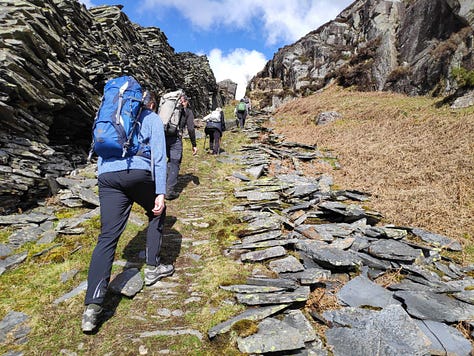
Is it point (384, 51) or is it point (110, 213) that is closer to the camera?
point (110, 213)

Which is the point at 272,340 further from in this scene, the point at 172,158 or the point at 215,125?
the point at 215,125

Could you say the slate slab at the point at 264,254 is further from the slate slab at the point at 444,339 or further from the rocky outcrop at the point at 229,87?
the rocky outcrop at the point at 229,87

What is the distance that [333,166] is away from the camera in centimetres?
1167

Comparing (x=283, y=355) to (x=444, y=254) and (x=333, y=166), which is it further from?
(x=333, y=166)

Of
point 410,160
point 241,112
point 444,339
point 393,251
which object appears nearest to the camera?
point 444,339

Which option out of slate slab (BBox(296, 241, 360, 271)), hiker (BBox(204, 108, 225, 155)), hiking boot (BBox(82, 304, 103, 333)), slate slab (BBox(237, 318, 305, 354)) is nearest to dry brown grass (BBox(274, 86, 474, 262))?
slate slab (BBox(296, 241, 360, 271))

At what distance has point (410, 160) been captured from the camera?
9695 mm

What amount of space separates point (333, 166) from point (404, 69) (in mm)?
19133

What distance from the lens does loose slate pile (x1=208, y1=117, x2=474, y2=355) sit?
2900mm

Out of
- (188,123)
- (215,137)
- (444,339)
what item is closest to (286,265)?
(444,339)

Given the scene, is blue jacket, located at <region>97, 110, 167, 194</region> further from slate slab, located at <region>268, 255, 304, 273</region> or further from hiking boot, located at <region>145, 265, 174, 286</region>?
slate slab, located at <region>268, 255, 304, 273</region>

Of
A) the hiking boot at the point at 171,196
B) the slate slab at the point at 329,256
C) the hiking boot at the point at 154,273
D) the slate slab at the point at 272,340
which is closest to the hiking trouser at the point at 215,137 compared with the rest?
the hiking boot at the point at 171,196

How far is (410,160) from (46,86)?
13293mm

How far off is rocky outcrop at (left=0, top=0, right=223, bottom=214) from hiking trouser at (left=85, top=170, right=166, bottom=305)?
19.0 ft
